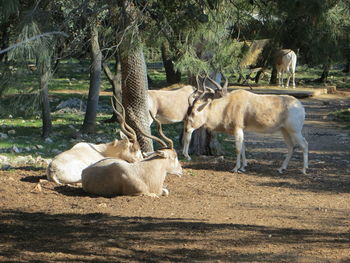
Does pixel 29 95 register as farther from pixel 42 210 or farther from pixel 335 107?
pixel 335 107

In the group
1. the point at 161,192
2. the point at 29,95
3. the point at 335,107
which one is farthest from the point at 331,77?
the point at 29,95

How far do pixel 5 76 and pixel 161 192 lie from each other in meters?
3.27

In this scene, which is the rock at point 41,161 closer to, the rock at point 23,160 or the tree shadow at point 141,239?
the rock at point 23,160

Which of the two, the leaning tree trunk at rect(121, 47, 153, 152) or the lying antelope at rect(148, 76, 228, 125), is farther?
the lying antelope at rect(148, 76, 228, 125)

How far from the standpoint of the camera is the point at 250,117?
12391mm

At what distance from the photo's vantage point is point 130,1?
8.64m

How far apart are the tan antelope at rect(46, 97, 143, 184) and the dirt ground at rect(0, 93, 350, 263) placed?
209mm

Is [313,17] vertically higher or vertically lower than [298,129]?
higher

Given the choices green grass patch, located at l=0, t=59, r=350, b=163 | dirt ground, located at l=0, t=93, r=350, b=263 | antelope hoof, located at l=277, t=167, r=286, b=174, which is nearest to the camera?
Answer: dirt ground, located at l=0, t=93, r=350, b=263

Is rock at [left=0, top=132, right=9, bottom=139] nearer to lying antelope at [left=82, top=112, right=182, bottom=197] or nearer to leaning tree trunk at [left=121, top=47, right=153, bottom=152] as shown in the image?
leaning tree trunk at [left=121, top=47, right=153, bottom=152]

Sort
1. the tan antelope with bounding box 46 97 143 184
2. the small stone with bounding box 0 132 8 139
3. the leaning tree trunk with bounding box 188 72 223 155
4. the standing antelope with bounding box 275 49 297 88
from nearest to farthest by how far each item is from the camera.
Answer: the tan antelope with bounding box 46 97 143 184
the leaning tree trunk with bounding box 188 72 223 155
the small stone with bounding box 0 132 8 139
the standing antelope with bounding box 275 49 297 88

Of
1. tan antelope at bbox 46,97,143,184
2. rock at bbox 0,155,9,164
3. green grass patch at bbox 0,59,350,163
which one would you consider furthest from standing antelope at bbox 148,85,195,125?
tan antelope at bbox 46,97,143,184

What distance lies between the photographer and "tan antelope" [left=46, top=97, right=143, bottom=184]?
992cm

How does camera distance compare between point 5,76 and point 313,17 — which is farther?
point 313,17
